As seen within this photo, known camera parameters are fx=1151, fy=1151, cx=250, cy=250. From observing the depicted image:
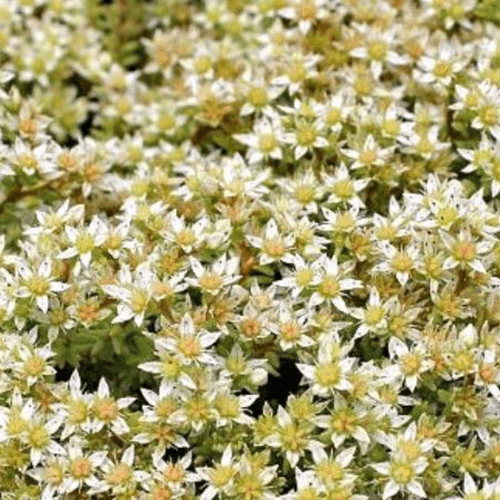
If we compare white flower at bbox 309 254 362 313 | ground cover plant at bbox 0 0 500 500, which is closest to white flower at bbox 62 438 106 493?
ground cover plant at bbox 0 0 500 500

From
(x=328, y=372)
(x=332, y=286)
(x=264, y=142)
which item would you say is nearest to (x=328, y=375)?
(x=328, y=372)

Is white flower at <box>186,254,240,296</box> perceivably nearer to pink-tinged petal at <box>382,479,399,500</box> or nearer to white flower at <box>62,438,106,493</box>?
white flower at <box>62,438,106,493</box>

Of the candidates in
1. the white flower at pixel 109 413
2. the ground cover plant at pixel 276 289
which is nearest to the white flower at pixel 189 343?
the ground cover plant at pixel 276 289

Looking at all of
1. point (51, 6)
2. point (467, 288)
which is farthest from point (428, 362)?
point (51, 6)

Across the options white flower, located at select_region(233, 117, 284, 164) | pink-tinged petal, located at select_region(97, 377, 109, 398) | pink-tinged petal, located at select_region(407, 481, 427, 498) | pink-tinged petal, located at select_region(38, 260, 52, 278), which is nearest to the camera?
pink-tinged petal, located at select_region(407, 481, 427, 498)

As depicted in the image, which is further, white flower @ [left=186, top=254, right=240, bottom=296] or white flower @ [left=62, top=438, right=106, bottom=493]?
white flower @ [left=186, top=254, right=240, bottom=296]

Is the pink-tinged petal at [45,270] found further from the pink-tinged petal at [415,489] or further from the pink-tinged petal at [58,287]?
the pink-tinged petal at [415,489]

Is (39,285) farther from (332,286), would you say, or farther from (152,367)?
(332,286)

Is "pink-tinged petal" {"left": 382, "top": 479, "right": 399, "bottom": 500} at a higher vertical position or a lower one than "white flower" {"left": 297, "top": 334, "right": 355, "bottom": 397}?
lower

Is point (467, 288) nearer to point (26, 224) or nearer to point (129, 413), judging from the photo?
point (129, 413)
